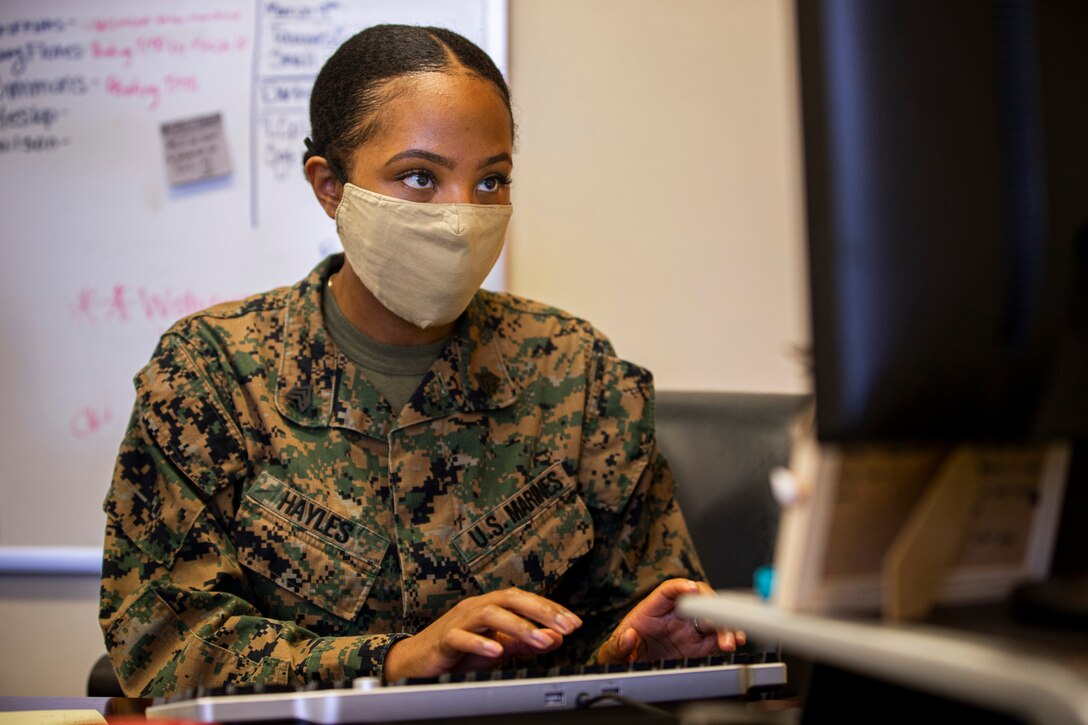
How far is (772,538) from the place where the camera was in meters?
1.42

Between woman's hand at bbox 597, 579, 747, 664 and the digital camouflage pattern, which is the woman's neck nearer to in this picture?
the digital camouflage pattern

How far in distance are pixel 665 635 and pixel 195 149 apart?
1305 millimetres

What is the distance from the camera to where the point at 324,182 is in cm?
134

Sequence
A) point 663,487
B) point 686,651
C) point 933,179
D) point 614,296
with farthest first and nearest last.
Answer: point 614,296 → point 663,487 → point 686,651 → point 933,179

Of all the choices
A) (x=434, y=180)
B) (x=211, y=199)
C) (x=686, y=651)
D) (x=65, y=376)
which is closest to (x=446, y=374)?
(x=434, y=180)

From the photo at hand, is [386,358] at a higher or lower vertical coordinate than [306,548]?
higher

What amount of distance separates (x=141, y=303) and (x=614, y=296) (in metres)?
0.86

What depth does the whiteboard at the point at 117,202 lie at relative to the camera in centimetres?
186

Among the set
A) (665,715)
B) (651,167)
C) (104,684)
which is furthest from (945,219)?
(651,167)

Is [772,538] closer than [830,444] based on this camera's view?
No

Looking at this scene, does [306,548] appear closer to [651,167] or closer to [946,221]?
[946,221]

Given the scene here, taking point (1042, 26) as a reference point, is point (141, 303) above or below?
below

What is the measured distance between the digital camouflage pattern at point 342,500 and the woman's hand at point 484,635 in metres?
0.05

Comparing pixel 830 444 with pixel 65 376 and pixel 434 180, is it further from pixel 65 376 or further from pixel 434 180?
pixel 65 376
